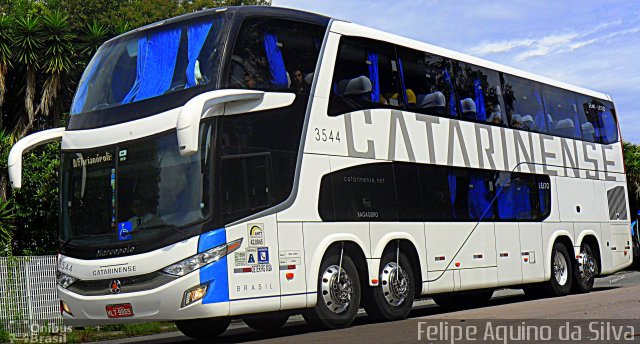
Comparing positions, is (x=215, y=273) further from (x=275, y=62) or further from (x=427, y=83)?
(x=427, y=83)

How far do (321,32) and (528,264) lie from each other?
7370 mm

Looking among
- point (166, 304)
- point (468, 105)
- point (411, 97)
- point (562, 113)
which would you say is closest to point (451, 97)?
point (468, 105)

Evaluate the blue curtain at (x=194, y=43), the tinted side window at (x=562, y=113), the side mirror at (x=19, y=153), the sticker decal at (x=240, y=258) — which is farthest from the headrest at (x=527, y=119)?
the side mirror at (x=19, y=153)

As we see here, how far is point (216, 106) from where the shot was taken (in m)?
11.8

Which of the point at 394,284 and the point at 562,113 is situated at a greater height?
the point at 562,113

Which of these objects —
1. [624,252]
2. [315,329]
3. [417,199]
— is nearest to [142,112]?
[315,329]

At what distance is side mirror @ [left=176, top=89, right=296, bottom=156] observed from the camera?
10.7 meters

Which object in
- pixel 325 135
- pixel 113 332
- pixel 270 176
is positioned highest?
pixel 325 135

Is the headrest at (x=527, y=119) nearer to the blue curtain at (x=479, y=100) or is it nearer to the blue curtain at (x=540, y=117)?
the blue curtain at (x=540, y=117)

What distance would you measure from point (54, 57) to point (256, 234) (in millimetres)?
17705

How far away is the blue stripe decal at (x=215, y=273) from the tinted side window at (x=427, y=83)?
17.1 feet

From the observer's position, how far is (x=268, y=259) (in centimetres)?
1221

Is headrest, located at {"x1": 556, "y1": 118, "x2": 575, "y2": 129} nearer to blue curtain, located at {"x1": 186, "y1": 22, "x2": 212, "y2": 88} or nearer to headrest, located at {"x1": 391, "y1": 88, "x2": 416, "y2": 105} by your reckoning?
headrest, located at {"x1": 391, "y1": 88, "x2": 416, "y2": 105}

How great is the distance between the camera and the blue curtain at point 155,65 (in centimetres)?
1234
